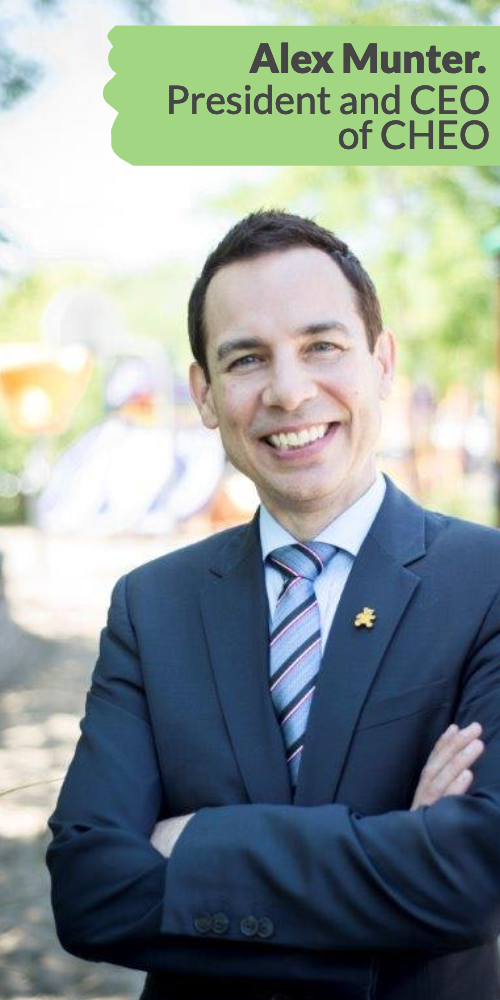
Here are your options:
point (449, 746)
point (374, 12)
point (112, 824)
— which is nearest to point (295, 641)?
point (449, 746)

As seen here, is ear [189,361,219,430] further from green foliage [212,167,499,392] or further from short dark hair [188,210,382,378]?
green foliage [212,167,499,392]

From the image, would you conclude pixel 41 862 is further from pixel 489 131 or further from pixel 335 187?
pixel 335 187

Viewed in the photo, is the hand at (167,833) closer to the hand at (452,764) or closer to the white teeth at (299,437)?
the hand at (452,764)

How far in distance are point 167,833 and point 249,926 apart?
245mm

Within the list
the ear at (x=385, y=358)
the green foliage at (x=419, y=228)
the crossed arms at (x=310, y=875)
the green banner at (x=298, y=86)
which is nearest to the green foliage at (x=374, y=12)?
the green foliage at (x=419, y=228)

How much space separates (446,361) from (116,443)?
5.68m

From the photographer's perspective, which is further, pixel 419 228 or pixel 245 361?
pixel 419 228

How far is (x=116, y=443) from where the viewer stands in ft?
68.0

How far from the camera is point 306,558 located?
2357mm

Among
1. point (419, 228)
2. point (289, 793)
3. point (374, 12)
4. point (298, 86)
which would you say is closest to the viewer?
point (289, 793)

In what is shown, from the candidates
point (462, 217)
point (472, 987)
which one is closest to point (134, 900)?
point (472, 987)

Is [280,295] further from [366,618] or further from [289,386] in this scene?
[366,618]

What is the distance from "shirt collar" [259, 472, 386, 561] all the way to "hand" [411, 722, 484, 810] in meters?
0.40

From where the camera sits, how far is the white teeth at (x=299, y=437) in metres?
2.27
